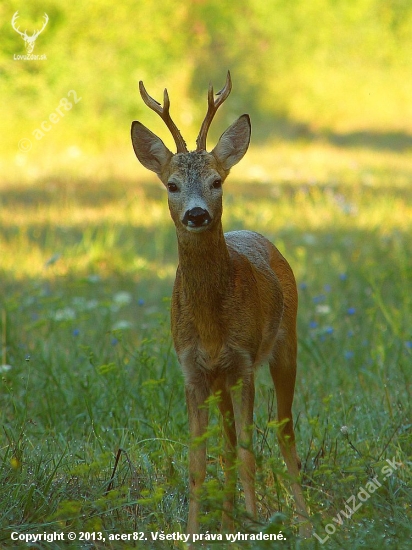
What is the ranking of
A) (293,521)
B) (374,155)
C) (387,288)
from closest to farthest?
(293,521)
(387,288)
(374,155)

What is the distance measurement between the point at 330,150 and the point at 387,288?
9.92m

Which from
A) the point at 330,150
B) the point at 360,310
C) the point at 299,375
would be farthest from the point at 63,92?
the point at 299,375

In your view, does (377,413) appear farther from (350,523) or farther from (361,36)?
(361,36)

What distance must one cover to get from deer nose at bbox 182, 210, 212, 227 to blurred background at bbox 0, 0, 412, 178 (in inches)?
371

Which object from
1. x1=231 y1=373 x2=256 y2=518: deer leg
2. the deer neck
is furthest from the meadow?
the deer neck

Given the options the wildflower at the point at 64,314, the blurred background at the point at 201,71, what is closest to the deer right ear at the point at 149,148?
the wildflower at the point at 64,314

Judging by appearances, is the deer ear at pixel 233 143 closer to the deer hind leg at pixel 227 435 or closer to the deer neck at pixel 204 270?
the deer neck at pixel 204 270

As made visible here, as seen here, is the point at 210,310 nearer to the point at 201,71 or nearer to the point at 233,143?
the point at 233,143

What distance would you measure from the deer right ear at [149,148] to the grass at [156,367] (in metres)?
0.91

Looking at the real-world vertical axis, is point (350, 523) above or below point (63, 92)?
below

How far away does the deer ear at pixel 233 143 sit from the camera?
3.98m

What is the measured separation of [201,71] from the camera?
71.5ft

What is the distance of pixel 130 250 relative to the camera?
8.52 meters

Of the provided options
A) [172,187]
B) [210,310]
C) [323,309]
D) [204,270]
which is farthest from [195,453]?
[323,309]
